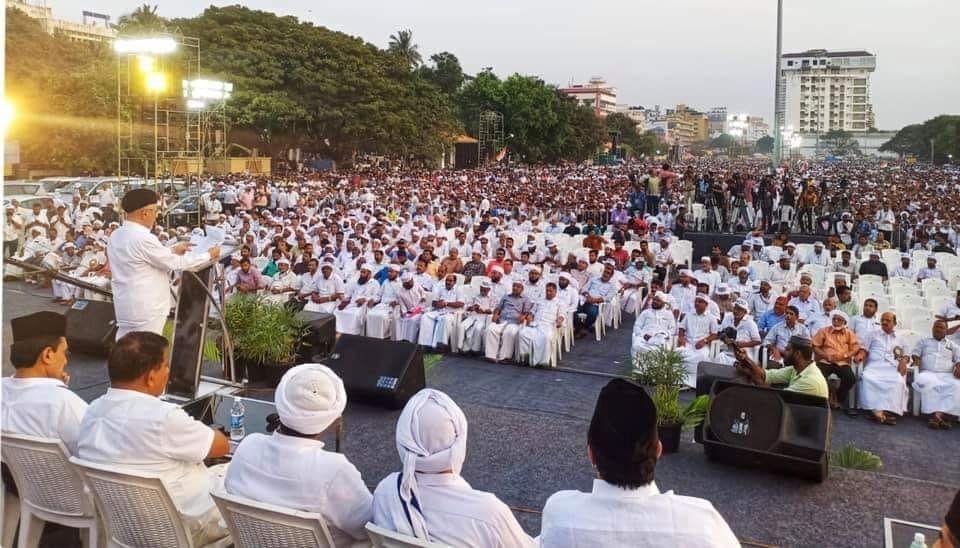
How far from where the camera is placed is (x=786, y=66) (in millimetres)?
114562

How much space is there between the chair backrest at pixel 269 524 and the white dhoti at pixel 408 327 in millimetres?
6996

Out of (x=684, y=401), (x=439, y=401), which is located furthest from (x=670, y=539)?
(x=684, y=401)

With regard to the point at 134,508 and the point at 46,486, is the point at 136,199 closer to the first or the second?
the point at 46,486

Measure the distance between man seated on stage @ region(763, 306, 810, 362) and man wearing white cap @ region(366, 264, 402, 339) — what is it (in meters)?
4.48

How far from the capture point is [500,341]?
29.9ft

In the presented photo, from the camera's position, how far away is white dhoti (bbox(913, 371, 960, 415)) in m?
7.24

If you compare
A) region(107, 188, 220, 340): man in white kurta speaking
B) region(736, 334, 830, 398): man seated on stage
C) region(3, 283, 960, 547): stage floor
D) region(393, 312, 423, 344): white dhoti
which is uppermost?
region(107, 188, 220, 340): man in white kurta speaking

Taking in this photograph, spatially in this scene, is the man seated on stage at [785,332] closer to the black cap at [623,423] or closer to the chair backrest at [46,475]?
the black cap at [623,423]

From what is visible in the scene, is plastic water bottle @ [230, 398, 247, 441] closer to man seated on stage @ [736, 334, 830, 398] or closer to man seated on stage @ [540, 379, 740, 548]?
man seated on stage @ [540, 379, 740, 548]

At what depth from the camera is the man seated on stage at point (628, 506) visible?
2.14 meters

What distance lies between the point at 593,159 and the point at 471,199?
5118cm

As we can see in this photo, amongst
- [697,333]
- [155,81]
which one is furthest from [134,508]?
[155,81]

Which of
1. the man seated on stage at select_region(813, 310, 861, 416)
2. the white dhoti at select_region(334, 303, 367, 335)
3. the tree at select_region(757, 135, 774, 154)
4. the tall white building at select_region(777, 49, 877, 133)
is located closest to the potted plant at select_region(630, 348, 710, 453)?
the man seated on stage at select_region(813, 310, 861, 416)

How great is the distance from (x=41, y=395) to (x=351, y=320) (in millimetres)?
6652
